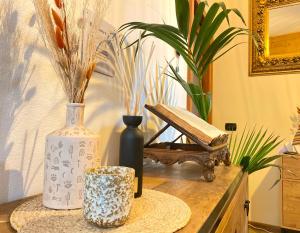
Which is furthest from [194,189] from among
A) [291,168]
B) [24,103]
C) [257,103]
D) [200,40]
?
[257,103]

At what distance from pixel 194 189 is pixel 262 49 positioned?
245 cm

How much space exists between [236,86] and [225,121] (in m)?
0.41

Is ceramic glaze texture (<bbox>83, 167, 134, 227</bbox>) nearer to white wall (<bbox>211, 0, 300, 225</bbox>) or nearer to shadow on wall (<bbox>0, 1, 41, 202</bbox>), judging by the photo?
shadow on wall (<bbox>0, 1, 41, 202</bbox>)

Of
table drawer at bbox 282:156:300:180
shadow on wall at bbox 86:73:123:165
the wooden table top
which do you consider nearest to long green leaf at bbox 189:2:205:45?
shadow on wall at bbox 86:73:123:165

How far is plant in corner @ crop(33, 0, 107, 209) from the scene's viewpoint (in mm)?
509

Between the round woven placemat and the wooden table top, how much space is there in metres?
0.02

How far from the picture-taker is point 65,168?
509mm

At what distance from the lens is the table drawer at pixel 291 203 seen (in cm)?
214

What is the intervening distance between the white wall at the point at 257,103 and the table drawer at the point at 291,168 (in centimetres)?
36

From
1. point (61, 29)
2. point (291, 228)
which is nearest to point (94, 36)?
point (61, 29)

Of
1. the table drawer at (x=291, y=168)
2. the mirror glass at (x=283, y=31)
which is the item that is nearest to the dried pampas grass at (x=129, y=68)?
the table drawer at (x=291, y=168)

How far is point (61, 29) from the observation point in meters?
0.53

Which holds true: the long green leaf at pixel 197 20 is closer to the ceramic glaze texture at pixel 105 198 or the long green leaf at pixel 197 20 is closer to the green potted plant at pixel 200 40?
the green potted plant at pixel 200 40

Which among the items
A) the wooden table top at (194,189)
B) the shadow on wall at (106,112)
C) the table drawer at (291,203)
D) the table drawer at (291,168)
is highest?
the shadow on wall at (106,112)
